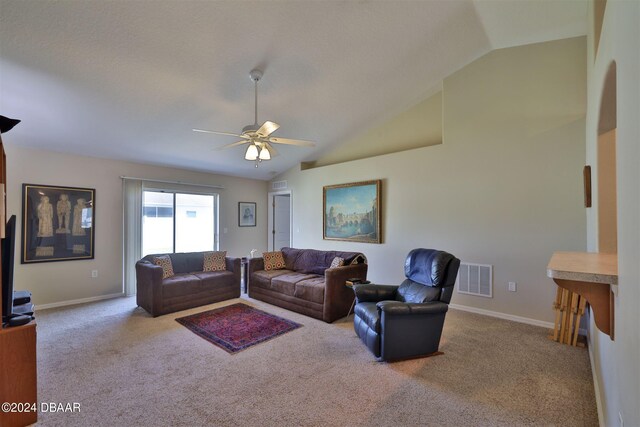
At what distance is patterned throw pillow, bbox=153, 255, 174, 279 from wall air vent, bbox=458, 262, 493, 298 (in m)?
4.53

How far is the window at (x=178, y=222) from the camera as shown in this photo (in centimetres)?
558

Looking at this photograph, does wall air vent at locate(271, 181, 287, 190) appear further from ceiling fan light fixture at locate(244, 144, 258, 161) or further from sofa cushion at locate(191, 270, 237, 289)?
ceiling fan light fixture at locate(244, 144, 258, 161)

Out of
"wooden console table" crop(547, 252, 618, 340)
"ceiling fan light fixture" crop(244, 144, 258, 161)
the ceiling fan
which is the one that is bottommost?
"wooden console table" crop(547, 252, 618, 340)

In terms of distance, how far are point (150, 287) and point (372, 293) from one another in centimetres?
308

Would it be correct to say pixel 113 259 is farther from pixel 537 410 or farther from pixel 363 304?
pixel 537 410

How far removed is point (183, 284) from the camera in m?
4.30

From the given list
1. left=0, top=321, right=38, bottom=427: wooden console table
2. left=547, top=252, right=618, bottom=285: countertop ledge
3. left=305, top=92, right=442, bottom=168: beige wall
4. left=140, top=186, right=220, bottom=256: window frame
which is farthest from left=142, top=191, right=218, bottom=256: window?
left=547, top=252, right=618, bottom=285: countertop ledge

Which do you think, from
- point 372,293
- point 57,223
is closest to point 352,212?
point 372,293

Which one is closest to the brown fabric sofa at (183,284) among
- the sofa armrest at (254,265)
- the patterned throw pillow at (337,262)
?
the sofa armrest at (254,265)

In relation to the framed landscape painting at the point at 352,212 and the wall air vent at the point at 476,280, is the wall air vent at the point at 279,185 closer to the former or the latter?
the framed landscape painting at the point at 352,212

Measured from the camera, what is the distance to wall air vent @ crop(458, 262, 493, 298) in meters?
4.10

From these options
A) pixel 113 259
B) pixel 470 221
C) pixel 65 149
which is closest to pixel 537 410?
pixel 470 221

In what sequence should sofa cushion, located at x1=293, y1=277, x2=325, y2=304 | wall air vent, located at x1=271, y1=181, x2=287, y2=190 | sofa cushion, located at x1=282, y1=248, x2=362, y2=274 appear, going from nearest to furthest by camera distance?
sofa cushion, located at x1=293, y1=277, x2=325, y2=304 < sofa cushion, located at x1=282, y1=248, x2=362, y2=274 < wall air vent, located at x1=271, y1=181, x2=287, y2=190

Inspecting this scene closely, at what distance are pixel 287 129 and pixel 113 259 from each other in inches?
149
